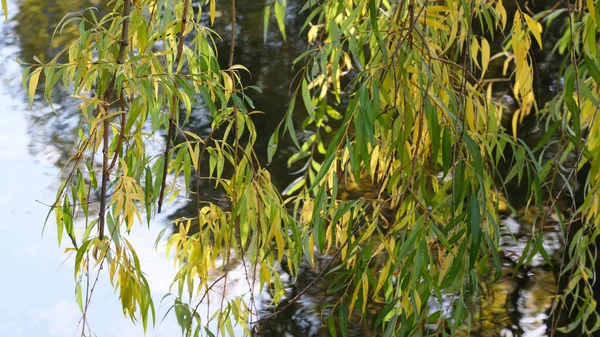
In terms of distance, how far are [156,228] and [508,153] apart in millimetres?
974

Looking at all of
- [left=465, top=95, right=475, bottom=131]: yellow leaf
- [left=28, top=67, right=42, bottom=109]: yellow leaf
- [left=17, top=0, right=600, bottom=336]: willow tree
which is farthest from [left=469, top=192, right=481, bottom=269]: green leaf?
[left=28, top=67, right=42, bottom=109]: yellow leaf

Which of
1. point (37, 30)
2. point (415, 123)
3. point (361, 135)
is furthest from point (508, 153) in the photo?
point (37, 30)

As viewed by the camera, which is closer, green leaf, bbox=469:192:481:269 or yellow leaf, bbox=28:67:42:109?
green leaf, bbox=469:192:481:269

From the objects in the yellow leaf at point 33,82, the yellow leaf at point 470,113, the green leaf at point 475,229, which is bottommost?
the green leaf at point 475,229

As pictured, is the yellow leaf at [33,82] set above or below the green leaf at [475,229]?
above

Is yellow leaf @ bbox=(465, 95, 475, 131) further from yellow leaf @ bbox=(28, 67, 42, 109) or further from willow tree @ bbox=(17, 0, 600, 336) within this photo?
yellow leaf @ bbox=(28, 67, 42, 109)

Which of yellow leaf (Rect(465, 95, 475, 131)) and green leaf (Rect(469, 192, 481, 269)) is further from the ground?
yellow leaf (Rect(465, 95, 475, 131))

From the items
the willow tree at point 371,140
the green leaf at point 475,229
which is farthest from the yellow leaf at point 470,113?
the green leaf at point 475,229

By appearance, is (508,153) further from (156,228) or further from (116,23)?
(116,23)

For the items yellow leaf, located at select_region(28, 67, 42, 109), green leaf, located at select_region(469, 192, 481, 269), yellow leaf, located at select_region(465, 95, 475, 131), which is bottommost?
green leaf, located at select_region(469, 192, 481, 269)

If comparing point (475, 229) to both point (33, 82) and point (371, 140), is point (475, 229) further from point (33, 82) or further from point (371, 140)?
point (33, 82)

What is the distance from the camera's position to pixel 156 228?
1.92 metres

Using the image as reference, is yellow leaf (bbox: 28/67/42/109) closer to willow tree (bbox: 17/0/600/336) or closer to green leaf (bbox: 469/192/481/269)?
willow tree (bbox: 17/0/600/336)

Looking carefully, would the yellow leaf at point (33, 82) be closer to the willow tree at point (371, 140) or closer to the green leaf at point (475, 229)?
the willow tree at point (371, 140)
